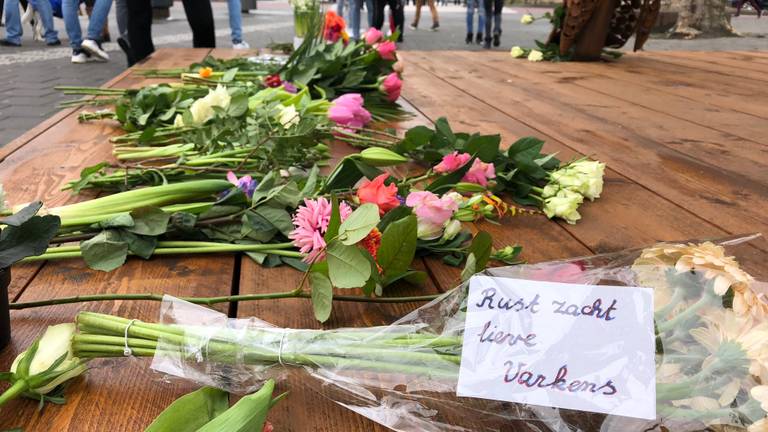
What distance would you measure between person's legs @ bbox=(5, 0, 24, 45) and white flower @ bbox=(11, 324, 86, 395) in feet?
24.4

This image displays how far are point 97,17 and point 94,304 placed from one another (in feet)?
16.8

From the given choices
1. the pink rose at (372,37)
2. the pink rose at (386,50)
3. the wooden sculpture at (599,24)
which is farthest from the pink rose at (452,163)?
the wooden sculpture at (599,24)

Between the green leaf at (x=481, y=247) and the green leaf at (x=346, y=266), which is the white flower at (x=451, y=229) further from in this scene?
the green leaf at (x=346, y=266)

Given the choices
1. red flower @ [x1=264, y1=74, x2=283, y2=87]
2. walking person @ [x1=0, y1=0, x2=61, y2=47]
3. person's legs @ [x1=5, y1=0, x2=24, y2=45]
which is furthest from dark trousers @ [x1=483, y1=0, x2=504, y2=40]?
red flower @ [x1=264, y1=74, x2=283, y2=87]

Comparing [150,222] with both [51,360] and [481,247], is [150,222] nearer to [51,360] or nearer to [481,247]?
[51,360]

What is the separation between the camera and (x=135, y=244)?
0.95 m

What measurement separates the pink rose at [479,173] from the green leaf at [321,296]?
1.54 ft

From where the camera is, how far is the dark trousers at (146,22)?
3.45 meters

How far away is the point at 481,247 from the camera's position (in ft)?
2.51

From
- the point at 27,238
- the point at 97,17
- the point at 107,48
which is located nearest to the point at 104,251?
the point at 27,238

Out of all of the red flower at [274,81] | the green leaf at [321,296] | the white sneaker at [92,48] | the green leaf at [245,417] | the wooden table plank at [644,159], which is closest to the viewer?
the green leaf at [245,417]

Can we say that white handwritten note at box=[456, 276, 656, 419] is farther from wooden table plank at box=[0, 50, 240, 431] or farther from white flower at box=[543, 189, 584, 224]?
white flower at box=[543, 189, 584, 224]

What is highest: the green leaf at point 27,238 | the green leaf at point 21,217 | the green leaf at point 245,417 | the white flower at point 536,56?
the green leaf at point 21,217

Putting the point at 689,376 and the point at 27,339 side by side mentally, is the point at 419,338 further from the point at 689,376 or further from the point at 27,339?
the point at 27,339
